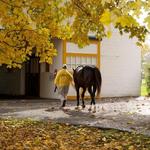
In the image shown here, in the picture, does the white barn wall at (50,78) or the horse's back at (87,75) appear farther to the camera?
the white barn wall at (50,78)

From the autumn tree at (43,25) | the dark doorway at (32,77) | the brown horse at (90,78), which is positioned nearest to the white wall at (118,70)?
the dark doorway at (32,77)

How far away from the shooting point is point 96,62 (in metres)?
27.3

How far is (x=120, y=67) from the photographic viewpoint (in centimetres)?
2864

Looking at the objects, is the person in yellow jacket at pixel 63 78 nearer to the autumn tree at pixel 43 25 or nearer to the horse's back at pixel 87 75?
the horse's back at pixel 87 75

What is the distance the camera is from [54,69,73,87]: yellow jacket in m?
18.6

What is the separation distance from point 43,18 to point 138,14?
6.13 meters

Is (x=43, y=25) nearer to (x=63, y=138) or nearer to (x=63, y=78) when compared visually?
(x=63, y=138)

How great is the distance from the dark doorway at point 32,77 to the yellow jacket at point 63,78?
931cm

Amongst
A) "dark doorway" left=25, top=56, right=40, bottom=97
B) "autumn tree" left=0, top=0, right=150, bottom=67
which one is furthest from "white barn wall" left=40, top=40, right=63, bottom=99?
"autumn tree" left=0, top=0, right=150, bottom=67

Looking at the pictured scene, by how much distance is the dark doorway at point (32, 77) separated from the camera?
28.2 metres

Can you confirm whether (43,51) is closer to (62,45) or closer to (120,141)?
(120,141)

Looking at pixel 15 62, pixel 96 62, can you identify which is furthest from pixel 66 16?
pixel 96 62

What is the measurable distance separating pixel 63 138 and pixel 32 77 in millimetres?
17514

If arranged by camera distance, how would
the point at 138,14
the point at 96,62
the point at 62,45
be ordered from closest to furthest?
the point at 138,14 → the point at 62,45 → the point at 96,62
